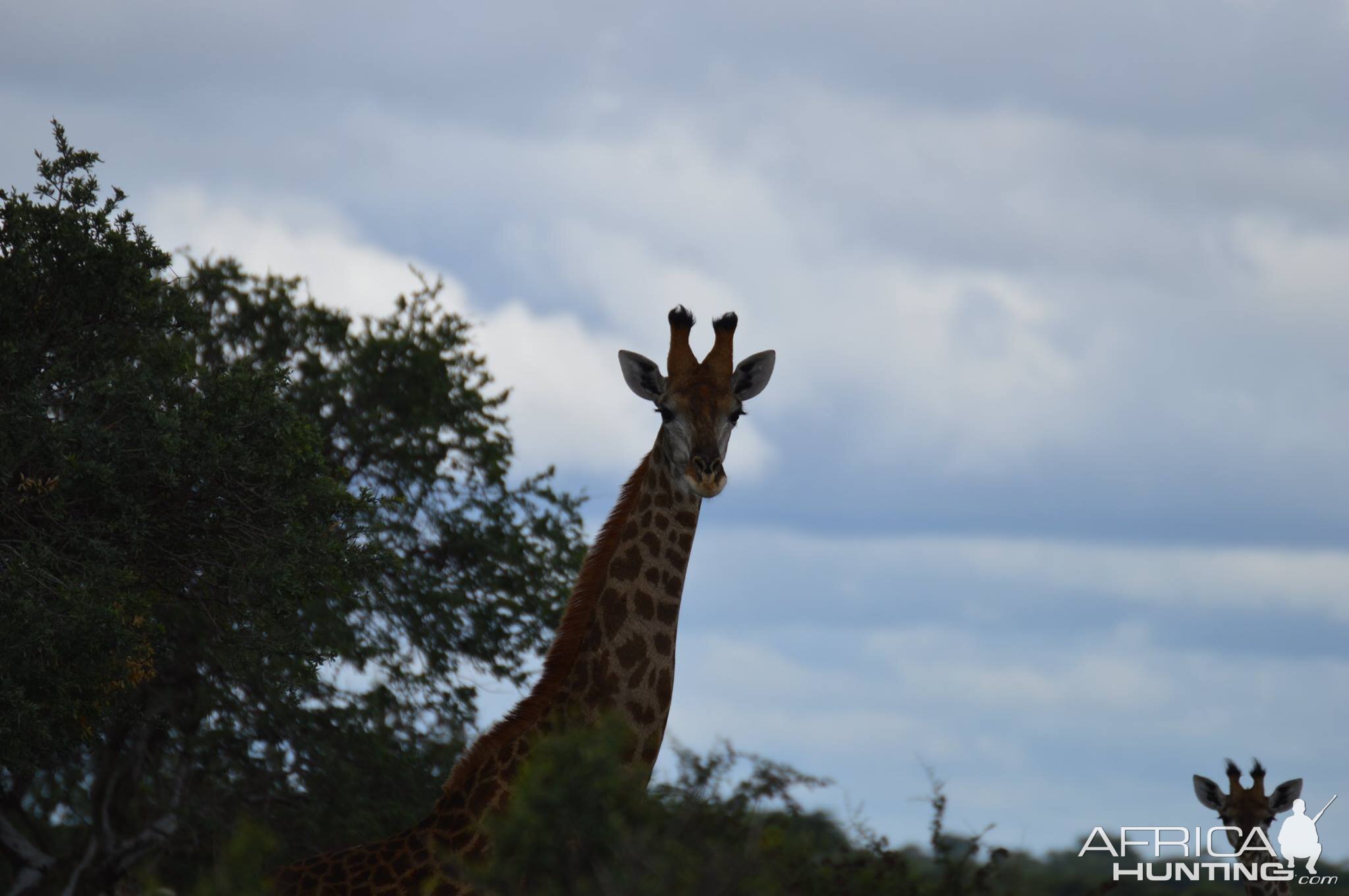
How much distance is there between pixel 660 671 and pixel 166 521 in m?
6.44

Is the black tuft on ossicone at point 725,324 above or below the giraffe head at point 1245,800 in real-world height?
above

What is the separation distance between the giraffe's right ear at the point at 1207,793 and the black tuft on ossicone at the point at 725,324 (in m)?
7.83

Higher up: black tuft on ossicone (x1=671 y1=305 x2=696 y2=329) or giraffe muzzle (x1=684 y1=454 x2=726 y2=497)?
black tuft on ossicone (x1=671 y1=305 x2=696 y2=329)

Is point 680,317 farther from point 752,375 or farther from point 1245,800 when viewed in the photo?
point 1245,800

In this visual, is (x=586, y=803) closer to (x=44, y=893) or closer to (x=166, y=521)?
(x=166, y=521)

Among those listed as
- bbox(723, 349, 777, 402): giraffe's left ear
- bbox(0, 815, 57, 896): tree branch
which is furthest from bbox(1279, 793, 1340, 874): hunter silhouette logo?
bbox(0, 815, 57, 896): tree branch

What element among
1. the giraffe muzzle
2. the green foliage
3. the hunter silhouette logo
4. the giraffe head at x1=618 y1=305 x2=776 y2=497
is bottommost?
the green foliage

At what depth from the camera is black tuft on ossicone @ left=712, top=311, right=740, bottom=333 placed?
39.7ft

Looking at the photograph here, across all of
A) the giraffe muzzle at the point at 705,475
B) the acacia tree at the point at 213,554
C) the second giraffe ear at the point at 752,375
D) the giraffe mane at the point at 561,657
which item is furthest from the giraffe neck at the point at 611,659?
the acacia tree at the point at 213,554

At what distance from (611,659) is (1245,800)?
8.45 meters

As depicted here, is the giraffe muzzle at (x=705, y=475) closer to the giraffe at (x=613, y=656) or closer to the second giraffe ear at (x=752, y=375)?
the giraffe at (x=613, y=656)

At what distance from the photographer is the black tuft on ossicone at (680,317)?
39.6 feet

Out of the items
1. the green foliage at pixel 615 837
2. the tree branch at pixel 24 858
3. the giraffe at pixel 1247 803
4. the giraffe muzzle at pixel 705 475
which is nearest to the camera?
the green foliage at pixel 615 837

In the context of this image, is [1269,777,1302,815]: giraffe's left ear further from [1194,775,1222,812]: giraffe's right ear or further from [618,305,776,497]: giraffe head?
[618,305,776,497]: giraffe head
